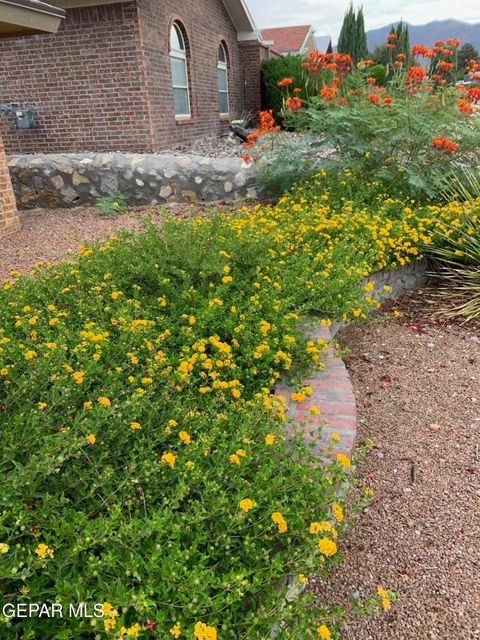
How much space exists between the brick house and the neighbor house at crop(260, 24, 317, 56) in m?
19.3

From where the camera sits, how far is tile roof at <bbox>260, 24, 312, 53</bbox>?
2791cm

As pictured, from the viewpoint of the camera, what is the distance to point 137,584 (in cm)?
156

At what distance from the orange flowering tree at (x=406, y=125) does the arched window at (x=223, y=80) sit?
7909mm

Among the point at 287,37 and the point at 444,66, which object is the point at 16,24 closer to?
the point at 444,66

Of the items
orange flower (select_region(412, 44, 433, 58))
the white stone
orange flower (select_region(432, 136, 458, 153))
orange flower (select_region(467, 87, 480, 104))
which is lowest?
the white stone

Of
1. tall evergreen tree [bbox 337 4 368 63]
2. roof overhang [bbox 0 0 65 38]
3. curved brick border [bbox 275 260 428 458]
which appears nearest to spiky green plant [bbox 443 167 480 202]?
curved brick border [bbox 275 260 428 458]

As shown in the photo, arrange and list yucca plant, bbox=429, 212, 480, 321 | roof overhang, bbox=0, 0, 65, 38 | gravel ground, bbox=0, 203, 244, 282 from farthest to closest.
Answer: gravel ground, bbox=0, 203, 244, 282
roof overhang, bbox=0, 0, 65, 38
yucca plant, bbox=429, 212, 480, 321

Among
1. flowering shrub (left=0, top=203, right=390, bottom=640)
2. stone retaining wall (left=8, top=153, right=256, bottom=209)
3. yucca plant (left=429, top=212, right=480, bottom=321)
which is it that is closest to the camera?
flowering shrub (left=0, top=203, right=390, bottom=640)

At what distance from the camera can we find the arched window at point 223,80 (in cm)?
1336

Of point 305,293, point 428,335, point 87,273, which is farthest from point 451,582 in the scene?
point 87,273

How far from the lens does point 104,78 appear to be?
9008 millimetres

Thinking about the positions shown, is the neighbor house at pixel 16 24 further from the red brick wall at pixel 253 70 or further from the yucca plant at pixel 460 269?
the red brick wall at pixel 253 70

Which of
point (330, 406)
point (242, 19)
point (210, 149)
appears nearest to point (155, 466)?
point (330, 406)

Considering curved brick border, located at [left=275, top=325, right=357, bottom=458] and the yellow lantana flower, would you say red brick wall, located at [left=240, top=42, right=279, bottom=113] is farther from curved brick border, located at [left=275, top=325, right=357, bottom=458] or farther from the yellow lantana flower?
the yellow lantana flower
